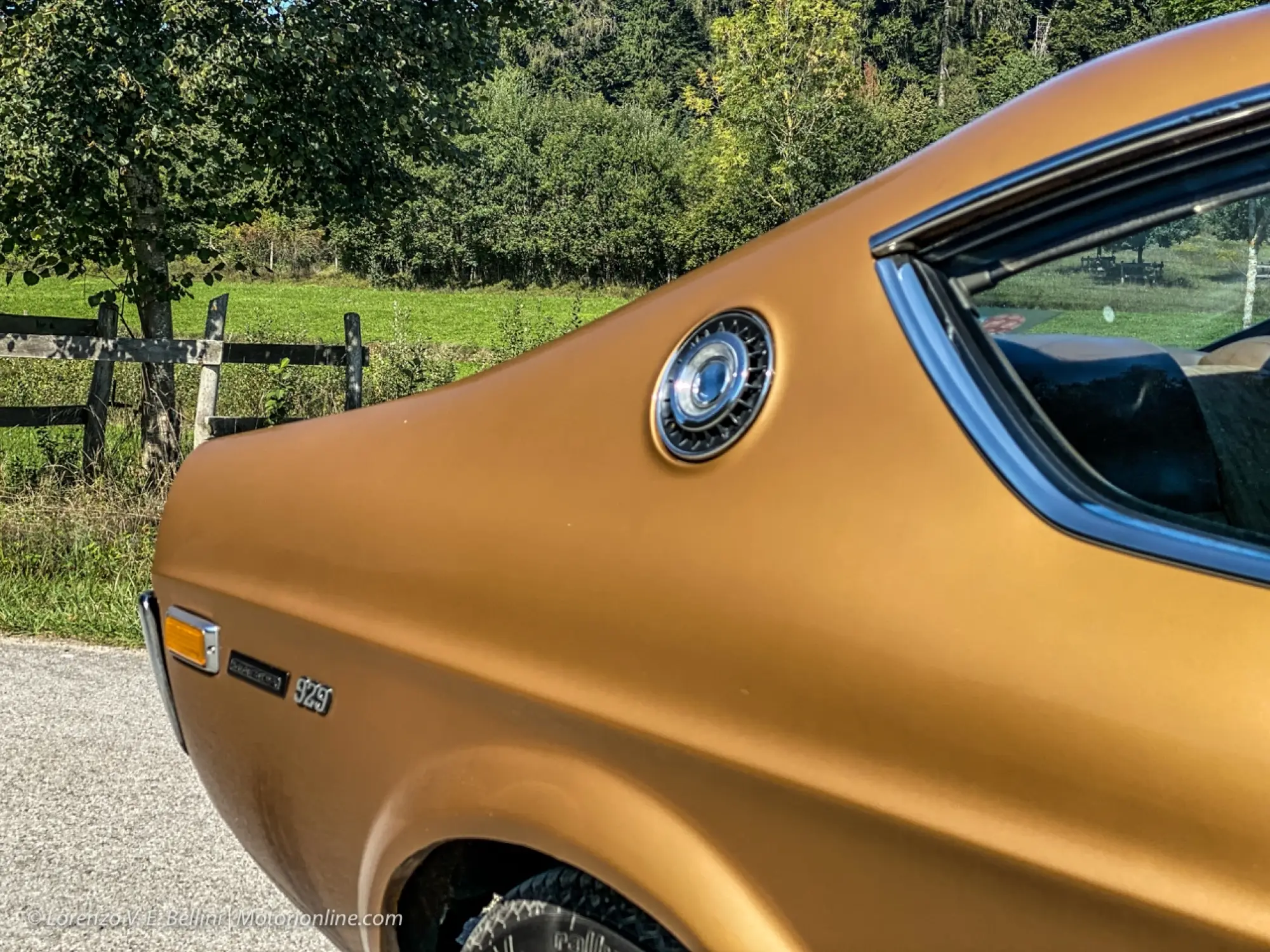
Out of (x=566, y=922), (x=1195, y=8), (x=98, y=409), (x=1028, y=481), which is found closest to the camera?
(x=1028, y=481)

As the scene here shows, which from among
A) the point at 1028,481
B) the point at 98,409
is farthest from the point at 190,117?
the point at 1028,481

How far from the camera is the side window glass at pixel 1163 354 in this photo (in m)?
1.16

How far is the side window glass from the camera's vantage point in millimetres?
1164

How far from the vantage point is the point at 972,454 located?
1.16 meters

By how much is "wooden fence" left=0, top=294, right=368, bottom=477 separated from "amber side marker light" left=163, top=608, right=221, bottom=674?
5424mm

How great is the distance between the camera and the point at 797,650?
121 cm

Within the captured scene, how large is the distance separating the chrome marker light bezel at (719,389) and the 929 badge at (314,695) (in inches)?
29.1

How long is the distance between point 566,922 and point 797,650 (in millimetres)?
530

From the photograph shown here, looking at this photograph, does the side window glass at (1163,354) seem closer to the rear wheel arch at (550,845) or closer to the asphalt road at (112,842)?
the rear wheel arch at (550,845)

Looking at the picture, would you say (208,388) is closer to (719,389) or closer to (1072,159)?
(719,389)

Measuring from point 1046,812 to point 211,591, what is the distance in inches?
60.6

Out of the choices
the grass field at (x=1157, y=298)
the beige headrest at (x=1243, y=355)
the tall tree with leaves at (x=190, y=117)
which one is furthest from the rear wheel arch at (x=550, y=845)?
the tall tree with leaves at (x=190, y=117)

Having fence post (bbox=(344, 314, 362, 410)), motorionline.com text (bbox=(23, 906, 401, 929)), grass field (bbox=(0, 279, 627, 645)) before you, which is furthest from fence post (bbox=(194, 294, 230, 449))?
motorionline.com text (bbox=(23, 906, 401, 929))

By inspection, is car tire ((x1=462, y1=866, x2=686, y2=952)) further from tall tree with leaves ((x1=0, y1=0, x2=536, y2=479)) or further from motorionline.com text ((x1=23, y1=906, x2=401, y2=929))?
tall tree with leaves ((x1=0, y1=0, x2=536, y2=479))
